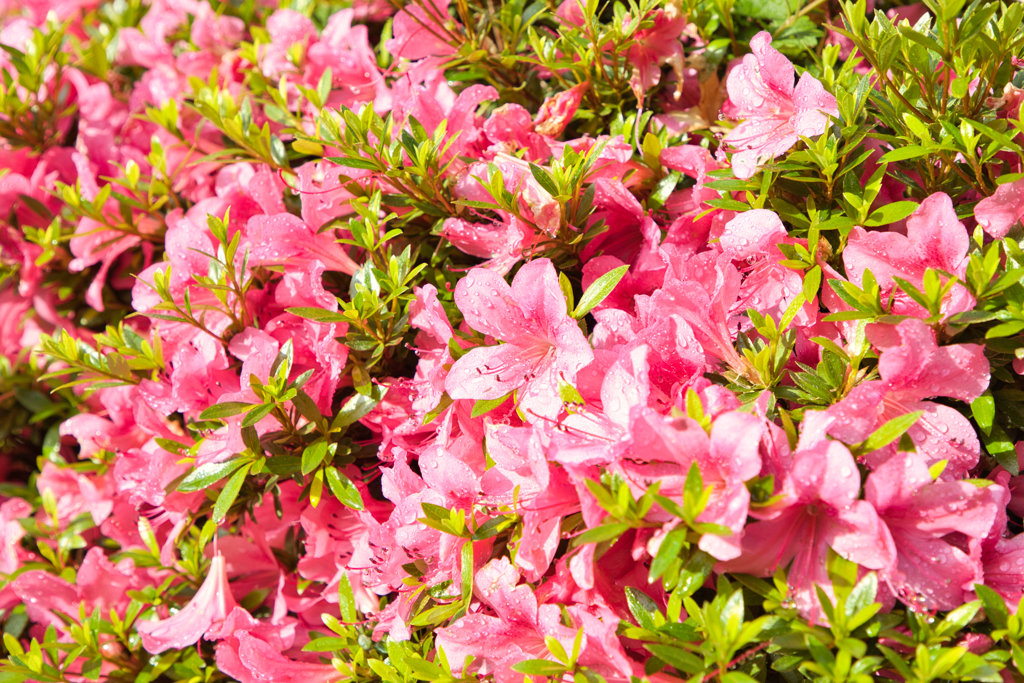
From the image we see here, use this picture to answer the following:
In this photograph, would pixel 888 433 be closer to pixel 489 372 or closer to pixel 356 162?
pixel 489 372

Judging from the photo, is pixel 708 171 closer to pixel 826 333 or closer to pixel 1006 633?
pixel 826 333

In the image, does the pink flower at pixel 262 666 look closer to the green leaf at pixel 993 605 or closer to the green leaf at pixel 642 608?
the green leaf at pixel 642 608

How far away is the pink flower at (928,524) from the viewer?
0.95m

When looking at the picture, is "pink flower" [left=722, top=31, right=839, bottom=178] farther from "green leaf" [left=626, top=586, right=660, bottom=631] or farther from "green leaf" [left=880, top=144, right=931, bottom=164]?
"green leaf" [left=626, top=586, right=660, bottom=631]

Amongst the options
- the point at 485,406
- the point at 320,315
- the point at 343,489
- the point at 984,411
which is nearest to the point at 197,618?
the point at 343,489

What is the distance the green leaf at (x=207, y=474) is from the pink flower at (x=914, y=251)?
3.66 ft

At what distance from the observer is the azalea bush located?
1.01 meters

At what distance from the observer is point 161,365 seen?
5.38ft

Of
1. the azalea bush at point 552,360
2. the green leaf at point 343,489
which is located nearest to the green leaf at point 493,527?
the azalea bush at point 552,360

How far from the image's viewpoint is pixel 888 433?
0.98 metres

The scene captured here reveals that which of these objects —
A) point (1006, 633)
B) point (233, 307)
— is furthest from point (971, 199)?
point (233, 307)

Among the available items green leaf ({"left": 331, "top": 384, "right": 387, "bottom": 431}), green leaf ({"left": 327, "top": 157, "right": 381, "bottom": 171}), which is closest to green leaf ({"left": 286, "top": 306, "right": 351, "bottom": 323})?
green leaf ({"left": 331, "top": 384, "right": 387, "bottom": 431})

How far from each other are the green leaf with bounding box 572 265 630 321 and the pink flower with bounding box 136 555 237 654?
0.98 m

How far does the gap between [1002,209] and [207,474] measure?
1409 mm
